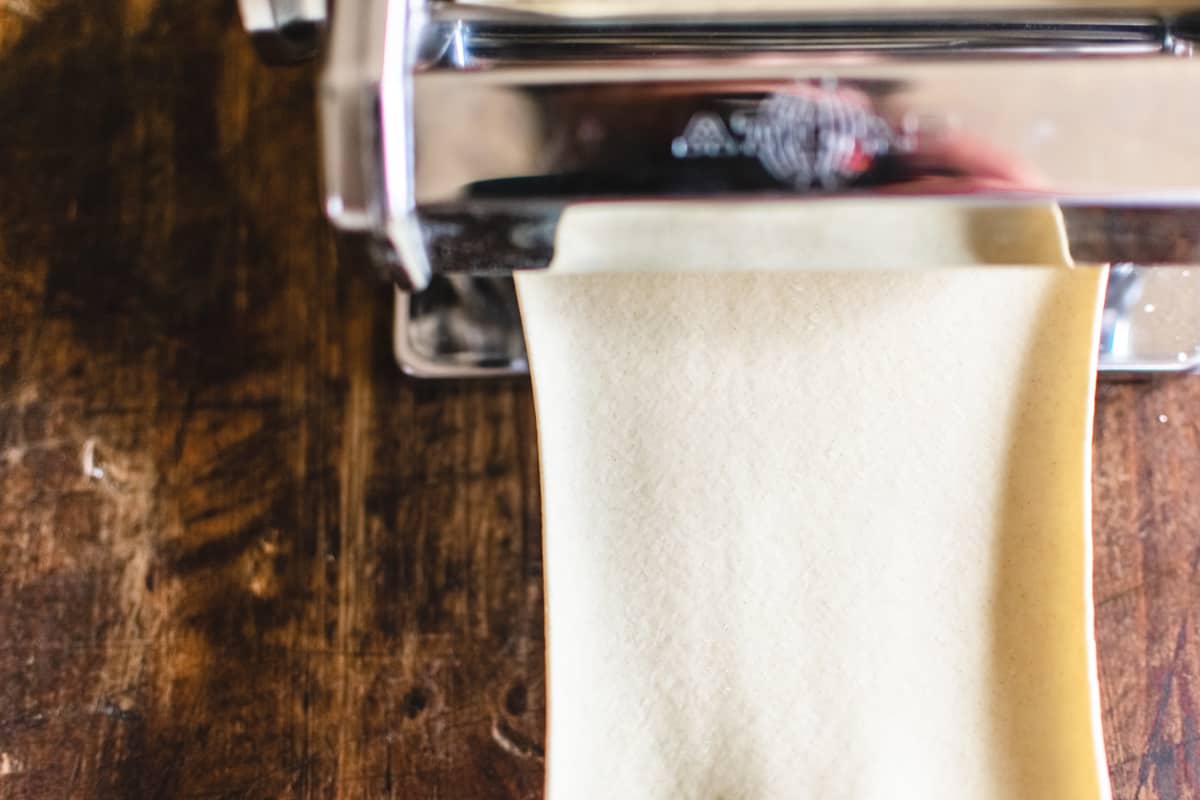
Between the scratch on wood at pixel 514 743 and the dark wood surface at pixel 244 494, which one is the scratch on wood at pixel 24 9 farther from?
the scratch on wood at pixel 514 743

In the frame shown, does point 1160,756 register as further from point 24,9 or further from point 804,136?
point 24,9

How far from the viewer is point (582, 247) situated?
0.32 metres

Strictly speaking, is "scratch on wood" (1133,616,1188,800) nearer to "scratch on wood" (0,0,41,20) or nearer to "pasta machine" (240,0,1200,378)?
"pasta machine" (240,0,1200,378)

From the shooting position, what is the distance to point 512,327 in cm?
44

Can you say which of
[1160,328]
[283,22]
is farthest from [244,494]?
[1160,328]

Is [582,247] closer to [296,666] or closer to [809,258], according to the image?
[809,258]

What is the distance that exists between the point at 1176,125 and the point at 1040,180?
4 centimetres

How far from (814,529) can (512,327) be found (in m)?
0.15

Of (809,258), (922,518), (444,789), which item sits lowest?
(444,789)

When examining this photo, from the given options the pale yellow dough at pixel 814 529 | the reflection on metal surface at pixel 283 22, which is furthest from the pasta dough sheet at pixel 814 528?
the reflection on metal surface at pixel 283 22

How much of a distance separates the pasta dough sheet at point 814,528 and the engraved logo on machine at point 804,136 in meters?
0.12

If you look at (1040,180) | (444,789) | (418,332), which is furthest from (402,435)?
(1040,180)

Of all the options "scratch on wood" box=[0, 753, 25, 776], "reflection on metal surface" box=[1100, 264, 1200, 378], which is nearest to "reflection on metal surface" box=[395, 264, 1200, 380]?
"reflection on metal surface" box=[1100, 264, 1200, 378]

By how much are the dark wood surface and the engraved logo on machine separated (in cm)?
20
